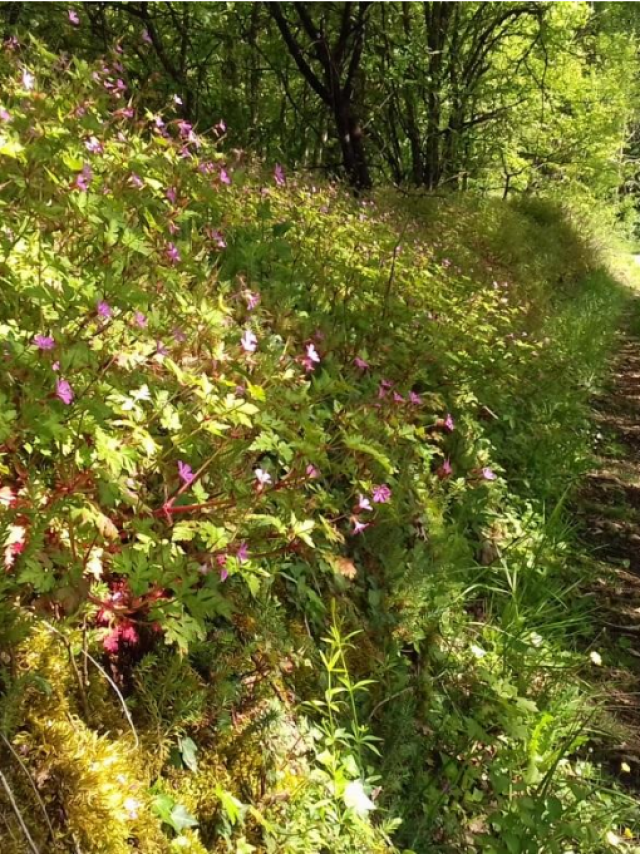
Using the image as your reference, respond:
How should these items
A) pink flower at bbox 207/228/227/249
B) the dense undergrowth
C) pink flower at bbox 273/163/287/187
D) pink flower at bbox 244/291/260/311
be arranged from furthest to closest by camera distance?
pink flower at bbox 273/163/287/187, pink flower at bbox 207/228/227/249, pink flower at bbox 244/291/260/311, the dense undergrowth

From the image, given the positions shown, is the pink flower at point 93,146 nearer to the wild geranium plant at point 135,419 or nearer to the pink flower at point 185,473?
the wild geranium plant at point 135,419

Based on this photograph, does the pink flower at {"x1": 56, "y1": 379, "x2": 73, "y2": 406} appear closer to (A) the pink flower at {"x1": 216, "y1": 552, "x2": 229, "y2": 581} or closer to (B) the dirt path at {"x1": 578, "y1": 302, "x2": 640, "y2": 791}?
(A) the pink flower at {"x1": 216, "y1": 552, "x2": 229, "y2": 581}

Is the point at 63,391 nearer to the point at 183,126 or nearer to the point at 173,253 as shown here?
the point at 173,253

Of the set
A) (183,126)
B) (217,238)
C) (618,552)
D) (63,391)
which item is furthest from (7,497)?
(618,552)

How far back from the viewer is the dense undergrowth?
5.01ft

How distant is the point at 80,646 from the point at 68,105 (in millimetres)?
2597

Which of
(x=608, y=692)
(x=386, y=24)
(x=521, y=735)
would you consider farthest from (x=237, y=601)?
(x=386, y=24)

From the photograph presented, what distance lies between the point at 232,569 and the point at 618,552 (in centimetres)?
336

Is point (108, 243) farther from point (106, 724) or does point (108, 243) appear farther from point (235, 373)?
point (106, 724)

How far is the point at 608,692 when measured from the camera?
305 cm

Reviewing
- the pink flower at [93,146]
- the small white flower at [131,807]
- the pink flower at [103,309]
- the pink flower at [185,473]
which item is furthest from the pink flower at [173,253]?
the small white flower at [131,807]

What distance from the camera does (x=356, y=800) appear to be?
1.78 meters

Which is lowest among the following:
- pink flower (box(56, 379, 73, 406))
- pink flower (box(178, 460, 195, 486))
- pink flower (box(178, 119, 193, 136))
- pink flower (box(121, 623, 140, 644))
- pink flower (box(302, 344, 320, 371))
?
pink flower (box(121, 623, 140, 644))

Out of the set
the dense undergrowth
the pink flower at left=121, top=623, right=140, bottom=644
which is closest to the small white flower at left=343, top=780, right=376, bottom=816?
the dense undergrowth
